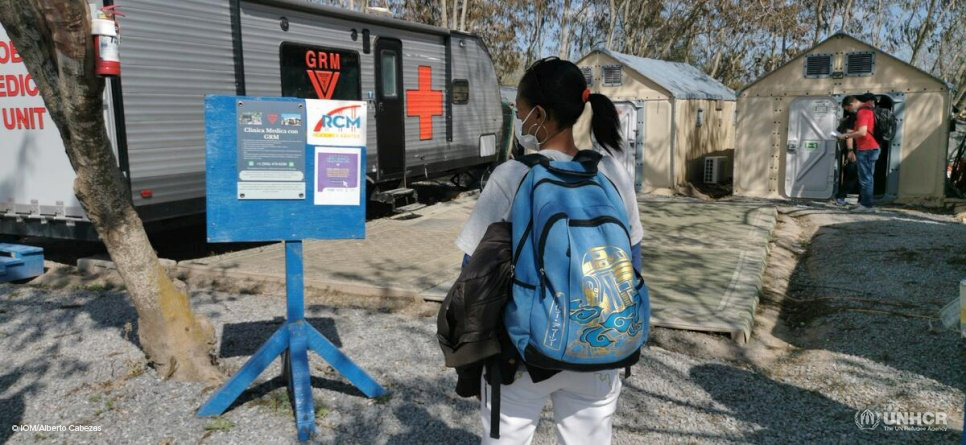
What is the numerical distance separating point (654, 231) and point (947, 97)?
558 centimetres

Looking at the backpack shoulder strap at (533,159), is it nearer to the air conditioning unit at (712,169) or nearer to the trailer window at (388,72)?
the trailer window at (388,72)

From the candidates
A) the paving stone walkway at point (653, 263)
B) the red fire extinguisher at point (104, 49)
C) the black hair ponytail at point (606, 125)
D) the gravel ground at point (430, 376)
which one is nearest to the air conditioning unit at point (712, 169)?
the paving stone walkway at point (653, 263)

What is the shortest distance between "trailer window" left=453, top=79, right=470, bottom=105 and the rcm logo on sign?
8420 mm

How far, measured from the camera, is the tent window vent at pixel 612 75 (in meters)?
13.7

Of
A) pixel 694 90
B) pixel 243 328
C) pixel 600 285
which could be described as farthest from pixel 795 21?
pixel 600 285

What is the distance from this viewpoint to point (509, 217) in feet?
7.14

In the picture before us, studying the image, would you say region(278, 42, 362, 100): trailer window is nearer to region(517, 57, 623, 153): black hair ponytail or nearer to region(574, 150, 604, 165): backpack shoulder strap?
region(517, 57, 623, 153): black hair ponytail

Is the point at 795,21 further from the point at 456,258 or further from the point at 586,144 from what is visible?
the point at 456,258

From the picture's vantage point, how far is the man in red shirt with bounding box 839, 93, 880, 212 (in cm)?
1113

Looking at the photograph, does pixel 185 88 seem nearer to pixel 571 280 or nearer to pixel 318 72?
pixel 318 72

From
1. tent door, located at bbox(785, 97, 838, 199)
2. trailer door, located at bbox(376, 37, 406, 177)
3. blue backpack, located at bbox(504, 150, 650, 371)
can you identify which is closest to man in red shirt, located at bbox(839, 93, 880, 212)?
tent door, located at bbox(785, 97, 838, 199)

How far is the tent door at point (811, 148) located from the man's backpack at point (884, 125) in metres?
0.68

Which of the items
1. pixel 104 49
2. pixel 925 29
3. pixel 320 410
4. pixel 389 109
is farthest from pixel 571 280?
pixel 925 29

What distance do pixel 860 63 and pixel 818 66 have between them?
615 mm
